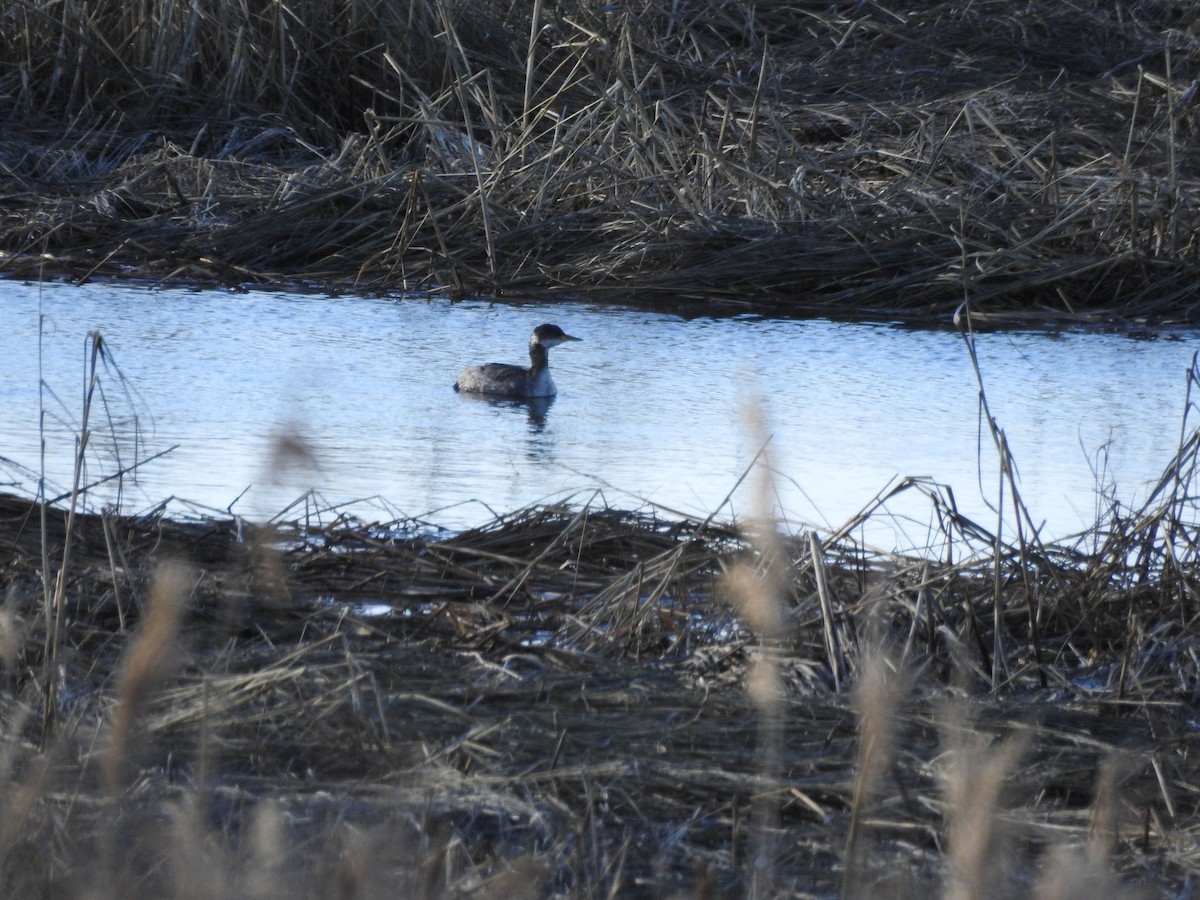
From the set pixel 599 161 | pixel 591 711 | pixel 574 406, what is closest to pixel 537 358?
pixel 574 406

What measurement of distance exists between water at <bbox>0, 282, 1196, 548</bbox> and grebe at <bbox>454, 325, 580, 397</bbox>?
8 cm

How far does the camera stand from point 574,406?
710cm

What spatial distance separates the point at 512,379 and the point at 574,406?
0.81 feet

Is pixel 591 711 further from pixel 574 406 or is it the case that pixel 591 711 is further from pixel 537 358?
pixel 537 358

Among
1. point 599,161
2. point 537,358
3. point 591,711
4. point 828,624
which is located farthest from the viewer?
point 599,161

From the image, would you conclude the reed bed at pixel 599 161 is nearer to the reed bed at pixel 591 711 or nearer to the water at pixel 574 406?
the water at pixel 574 406

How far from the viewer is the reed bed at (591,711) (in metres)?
2.44

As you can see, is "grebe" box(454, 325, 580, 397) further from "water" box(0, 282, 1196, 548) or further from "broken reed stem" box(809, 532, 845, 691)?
"broken reed stem" box(809, 532, 845, 691)

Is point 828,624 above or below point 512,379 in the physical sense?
below

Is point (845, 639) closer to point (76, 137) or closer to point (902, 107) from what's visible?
point (902, 107)

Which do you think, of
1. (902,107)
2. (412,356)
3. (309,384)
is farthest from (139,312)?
(902,107)

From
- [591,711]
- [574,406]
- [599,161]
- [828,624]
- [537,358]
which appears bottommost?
[591,711]

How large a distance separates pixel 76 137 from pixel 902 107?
15.5 feet

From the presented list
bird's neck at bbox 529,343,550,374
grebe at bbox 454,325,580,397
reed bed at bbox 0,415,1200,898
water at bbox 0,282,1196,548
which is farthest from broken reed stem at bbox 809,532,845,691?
bird's neck at bbox 529,343,550,374
